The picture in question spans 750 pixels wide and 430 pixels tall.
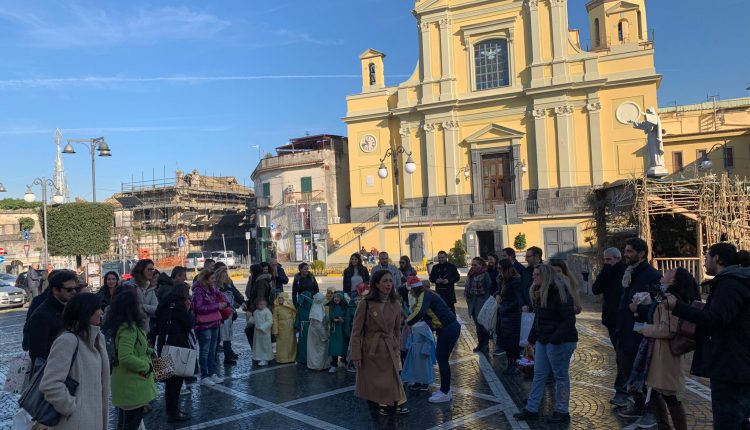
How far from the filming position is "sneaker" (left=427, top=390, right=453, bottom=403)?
746 centimetres

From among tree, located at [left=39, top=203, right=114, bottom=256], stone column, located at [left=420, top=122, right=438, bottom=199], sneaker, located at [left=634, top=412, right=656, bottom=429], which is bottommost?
Result: sneaker, located at [left=634, top=412, right=656, bottom=429]

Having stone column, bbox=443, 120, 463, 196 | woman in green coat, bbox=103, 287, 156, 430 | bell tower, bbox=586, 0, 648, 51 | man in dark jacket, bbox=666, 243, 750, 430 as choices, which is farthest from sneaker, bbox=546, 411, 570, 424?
bell tower, bbox=586, 0, 648, 51

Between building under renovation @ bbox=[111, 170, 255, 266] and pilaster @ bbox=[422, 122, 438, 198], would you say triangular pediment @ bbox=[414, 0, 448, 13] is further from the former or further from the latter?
building under renovation @ bbox=[111, 170, 255, 266]

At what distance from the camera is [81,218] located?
30.5 meters

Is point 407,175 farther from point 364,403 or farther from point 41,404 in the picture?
point 41,404

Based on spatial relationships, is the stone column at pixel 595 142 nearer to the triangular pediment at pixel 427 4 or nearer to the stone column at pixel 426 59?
the stone column at pixel 426 59

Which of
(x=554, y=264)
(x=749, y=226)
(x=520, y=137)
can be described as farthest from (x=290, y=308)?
(x=520, y=137)

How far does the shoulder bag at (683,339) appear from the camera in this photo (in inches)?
195

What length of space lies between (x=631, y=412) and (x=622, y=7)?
38.9 metres

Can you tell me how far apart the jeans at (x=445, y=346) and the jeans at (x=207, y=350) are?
3.67 meters

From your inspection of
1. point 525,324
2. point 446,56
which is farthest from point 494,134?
point 525,324

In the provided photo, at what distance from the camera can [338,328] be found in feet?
31.4

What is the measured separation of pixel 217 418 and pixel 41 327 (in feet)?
9.38

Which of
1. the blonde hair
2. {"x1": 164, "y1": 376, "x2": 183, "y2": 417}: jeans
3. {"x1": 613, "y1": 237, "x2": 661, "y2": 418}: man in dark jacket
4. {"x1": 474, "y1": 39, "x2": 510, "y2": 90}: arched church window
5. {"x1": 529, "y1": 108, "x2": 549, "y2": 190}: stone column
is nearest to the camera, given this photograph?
{"x1": 613, "y1": 237, "x2": 661, "y2": 418}: man in dark jacket
